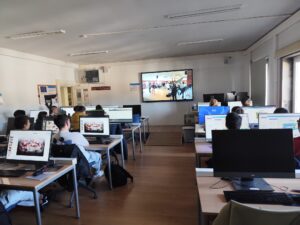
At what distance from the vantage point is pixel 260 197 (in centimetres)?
142

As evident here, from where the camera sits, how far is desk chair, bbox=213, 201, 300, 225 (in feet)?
3.03

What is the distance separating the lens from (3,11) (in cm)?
328

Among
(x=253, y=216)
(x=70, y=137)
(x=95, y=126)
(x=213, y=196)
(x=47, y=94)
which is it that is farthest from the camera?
(x=47, y=94)

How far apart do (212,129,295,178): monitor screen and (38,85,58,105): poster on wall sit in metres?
6.80

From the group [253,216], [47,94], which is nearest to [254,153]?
[253,216]

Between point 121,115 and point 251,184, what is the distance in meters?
4.41

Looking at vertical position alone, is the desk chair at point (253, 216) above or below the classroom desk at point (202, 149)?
above

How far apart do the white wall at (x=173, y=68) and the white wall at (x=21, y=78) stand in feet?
8.36

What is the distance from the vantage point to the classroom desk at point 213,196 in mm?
1339

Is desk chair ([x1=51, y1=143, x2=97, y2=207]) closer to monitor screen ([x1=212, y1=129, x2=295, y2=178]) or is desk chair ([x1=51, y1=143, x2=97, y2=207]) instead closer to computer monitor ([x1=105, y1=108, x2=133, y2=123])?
monitor screen ([x1=212, y1=129, x2=295, y2=178])

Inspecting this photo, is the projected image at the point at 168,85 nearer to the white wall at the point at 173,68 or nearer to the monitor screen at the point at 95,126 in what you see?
the white wall at the point at 173,68

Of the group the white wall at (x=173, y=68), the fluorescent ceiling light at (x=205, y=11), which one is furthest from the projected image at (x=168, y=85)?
the fluorescent ceiling light at (x=205, y=11)

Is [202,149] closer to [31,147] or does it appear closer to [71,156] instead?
[71,156]

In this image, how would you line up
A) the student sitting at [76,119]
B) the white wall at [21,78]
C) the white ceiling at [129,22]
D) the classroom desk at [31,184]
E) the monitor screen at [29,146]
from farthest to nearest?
the white wall at [21,78] → the student sitting at [76,119] → the white ceiling at [129,22] → the monitor screen at [29,146] → the classroom desk at [31,184]
